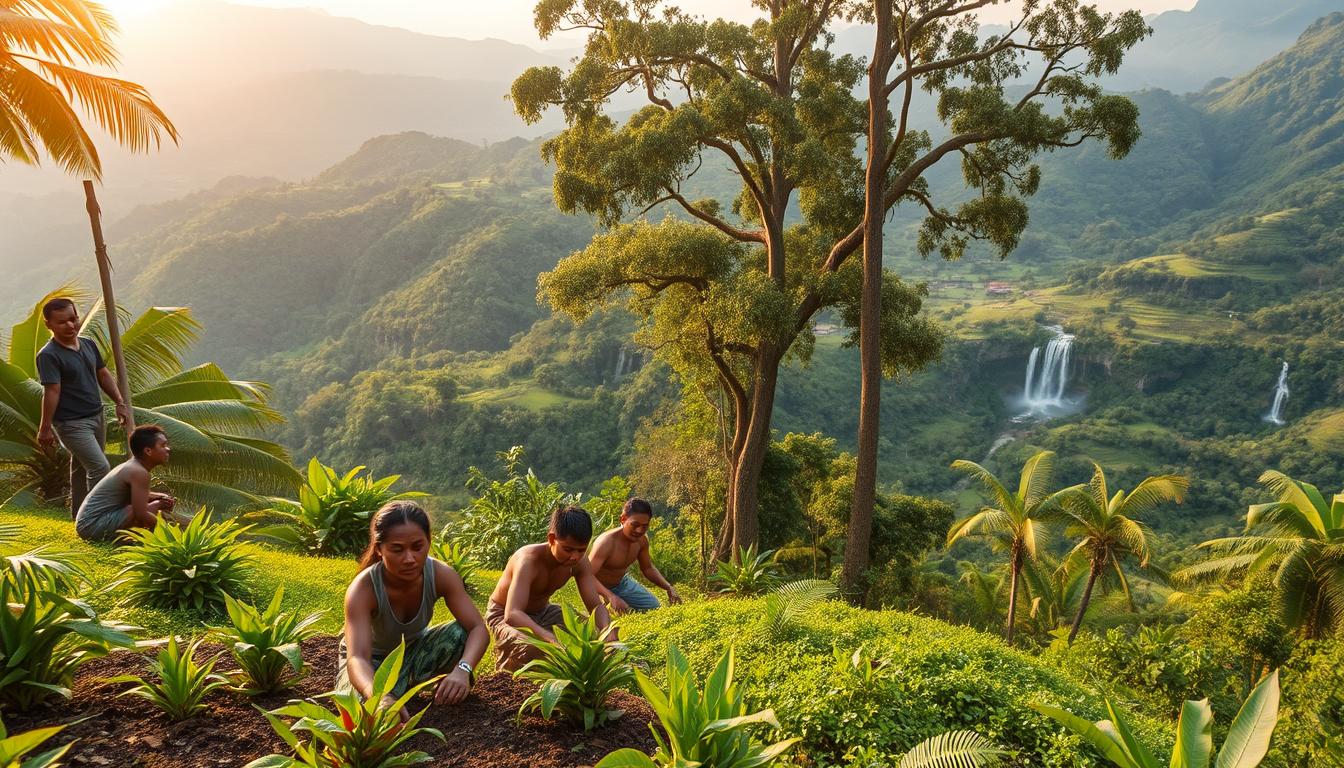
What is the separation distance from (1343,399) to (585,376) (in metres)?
71.6

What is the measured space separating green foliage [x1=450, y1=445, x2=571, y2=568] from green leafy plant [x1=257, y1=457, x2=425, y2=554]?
Answer: 2.86 meters

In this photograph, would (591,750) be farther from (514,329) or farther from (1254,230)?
(1254,230)

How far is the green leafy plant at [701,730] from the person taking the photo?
2.74m

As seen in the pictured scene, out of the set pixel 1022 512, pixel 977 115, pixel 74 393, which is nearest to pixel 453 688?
pixel 74 393

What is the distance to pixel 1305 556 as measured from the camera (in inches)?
563

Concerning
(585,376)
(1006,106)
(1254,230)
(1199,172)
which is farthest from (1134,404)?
(1199,172)

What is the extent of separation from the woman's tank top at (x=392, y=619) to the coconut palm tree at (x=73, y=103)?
641 centimetres

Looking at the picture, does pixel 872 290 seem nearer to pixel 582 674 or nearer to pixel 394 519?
pixel 582 674

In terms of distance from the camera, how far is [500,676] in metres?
4.04

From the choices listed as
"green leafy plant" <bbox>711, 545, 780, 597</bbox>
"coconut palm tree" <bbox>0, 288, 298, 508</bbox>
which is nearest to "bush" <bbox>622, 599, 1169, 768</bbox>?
"green leafy plant" <bbox>711, 545, 780, 597</bbox>

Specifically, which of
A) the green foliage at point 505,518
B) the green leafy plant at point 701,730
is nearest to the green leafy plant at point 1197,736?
the green leafy plant at point 701,730

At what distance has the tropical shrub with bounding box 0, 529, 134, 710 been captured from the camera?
315 cm

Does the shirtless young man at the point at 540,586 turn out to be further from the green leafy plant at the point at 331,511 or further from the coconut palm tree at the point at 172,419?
the coconut palm tree at the point at 172,419

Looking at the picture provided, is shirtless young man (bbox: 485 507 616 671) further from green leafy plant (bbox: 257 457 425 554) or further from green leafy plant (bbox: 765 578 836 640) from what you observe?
green leafy plant (bbox: 257 457 425 554)
